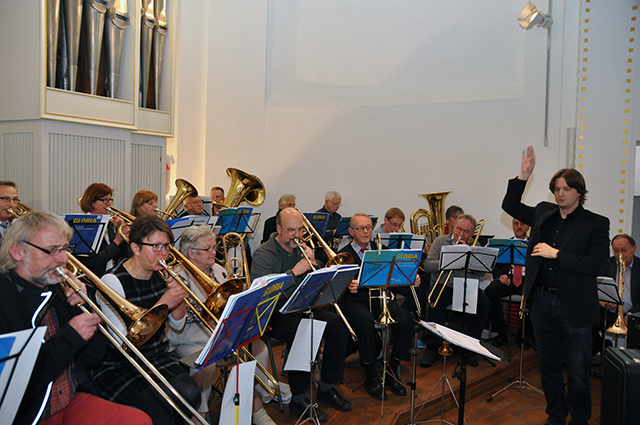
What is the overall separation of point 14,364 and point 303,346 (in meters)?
2.07

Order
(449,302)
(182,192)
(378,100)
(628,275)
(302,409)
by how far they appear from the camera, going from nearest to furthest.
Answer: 1. (302,409)
2. (628,275)
3. (449,302)
4. (182,192)
5. (378,100)

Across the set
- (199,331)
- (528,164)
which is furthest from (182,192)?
(528,164)

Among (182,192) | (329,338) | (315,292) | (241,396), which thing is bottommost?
(329,338)

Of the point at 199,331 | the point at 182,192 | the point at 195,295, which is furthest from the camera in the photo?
the point at 182,192

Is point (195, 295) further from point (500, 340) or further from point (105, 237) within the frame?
point (500, 340)

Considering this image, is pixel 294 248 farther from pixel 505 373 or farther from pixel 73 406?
pixel 505 373

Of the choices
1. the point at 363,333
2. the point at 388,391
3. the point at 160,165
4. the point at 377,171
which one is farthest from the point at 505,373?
the point at 160,165

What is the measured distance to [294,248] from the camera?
157 inches

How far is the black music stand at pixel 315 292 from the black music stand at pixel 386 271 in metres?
0.43

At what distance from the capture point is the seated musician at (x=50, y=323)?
2.01 meters

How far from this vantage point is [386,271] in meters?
3.95

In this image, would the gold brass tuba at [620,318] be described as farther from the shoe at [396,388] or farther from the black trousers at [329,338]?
the black trousers at [329,338]

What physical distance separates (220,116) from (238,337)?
6830mm

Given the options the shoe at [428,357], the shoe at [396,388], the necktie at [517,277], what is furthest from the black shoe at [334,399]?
the necktie at [517,277]
